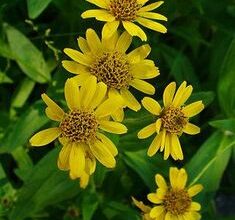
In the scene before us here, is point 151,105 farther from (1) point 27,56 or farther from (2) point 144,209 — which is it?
(1) point 27,56

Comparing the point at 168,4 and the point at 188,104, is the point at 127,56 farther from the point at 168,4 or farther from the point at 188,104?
the point at 168,4

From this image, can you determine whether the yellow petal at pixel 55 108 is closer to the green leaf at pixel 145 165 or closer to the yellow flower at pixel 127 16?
the yellow flower at pixel 127 16

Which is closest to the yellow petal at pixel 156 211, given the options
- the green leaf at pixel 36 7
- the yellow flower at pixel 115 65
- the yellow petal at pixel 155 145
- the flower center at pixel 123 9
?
the yellow petal at pixel 155 145

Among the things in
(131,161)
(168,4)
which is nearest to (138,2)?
(168,4)

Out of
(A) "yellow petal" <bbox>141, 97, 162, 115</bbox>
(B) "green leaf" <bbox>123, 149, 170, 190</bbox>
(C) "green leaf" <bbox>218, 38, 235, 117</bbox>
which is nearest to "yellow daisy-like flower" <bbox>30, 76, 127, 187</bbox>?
(A) "yellow petal" <bbox>141, 97, 162, 115</bbox>

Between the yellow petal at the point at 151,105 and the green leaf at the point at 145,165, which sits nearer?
the yellow petal at the point at 151,105
